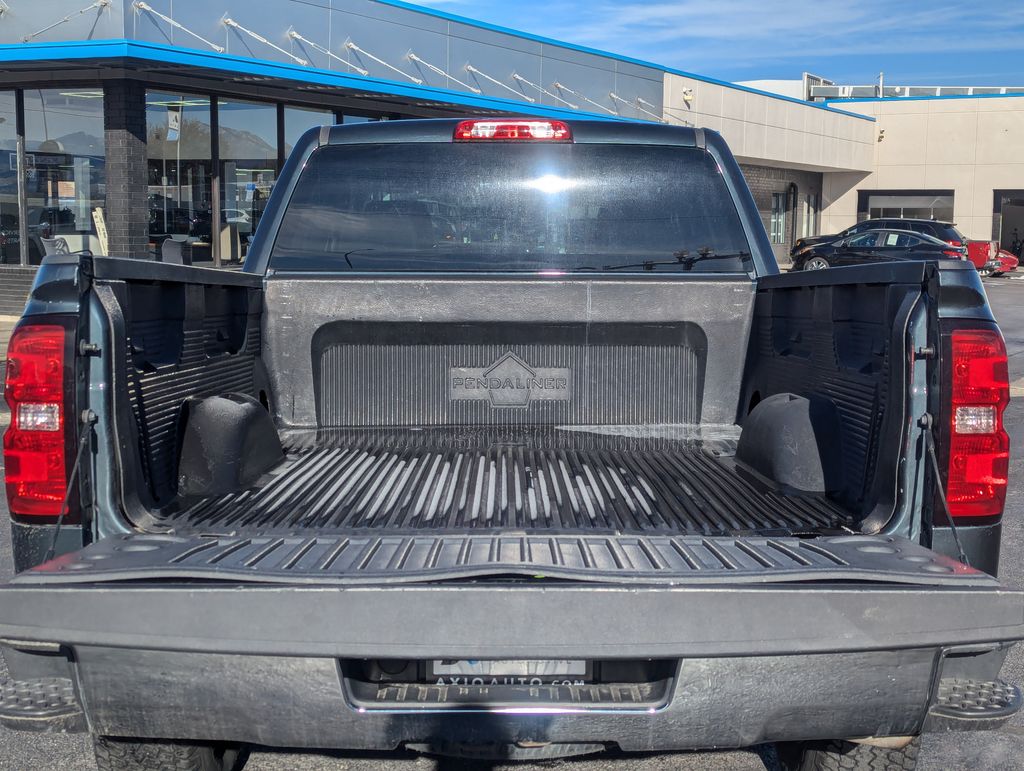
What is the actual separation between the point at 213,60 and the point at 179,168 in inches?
104

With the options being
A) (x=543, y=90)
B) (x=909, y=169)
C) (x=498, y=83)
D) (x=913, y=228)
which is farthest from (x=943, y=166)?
(x=498, y=83)

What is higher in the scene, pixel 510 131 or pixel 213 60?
pixel 213 60

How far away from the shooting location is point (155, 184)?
717 inches

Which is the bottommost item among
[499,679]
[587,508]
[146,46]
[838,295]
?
[499,679]

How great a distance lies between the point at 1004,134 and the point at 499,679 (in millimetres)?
47281

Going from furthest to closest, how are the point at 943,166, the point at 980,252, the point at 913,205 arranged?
the point at 913,205 < the point at 943,166 < the point at 980,252

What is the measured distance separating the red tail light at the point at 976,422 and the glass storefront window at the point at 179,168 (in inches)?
646

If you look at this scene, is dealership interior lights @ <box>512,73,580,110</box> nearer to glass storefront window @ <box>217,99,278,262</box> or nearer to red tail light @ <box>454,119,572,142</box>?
glass storefront window @ <box>217,99,278,262</box>

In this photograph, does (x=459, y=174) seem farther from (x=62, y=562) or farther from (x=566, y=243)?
(x=62, y=562)

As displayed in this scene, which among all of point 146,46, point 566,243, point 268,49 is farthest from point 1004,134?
point 566,243

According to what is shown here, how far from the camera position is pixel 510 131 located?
4.39 meters

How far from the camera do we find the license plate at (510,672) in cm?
257

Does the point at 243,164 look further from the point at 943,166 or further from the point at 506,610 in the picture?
the point at 943,166

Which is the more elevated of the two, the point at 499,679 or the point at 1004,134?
the point at 1004,134
